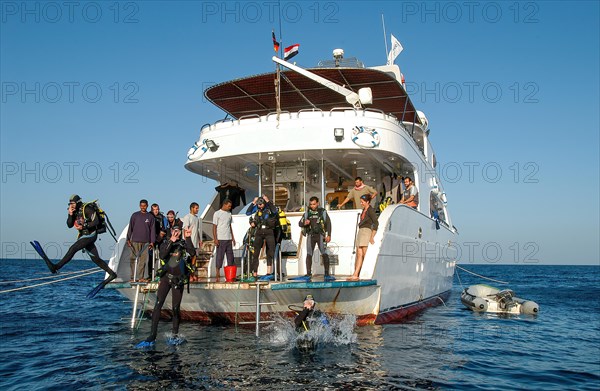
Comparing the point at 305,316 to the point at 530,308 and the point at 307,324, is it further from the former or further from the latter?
the point at 530,308

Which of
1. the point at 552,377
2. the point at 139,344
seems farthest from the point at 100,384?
the point at 552,377

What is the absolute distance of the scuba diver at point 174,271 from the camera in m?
8.88

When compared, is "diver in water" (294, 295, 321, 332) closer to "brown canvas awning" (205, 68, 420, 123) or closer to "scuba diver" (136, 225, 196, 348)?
"scuba diver" (136, 225, 196, 348)

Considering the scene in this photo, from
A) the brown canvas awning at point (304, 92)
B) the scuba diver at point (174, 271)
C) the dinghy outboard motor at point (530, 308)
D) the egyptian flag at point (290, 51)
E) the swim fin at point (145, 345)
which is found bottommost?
the dinghy outboard motor at point (530, 308)

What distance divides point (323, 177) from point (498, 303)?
754 cm

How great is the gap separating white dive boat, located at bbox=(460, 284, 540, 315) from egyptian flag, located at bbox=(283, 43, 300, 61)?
9573mm

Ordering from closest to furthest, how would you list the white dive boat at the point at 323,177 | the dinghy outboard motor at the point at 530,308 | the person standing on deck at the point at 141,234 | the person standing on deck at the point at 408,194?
the white dive boat at the point at 323,177 → the person standing on deck at the point at 141,234 → the person standing on deck at the point at 408,194 → the dinghy outboard motor at the point at 530,308

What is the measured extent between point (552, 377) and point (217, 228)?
266 inches

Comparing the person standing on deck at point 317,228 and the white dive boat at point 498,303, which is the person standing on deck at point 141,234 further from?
the white dive boat at point 498,303

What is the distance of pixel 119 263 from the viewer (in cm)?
1157

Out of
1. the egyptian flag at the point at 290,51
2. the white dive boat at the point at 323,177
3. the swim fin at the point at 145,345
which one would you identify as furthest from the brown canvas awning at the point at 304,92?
the swim fin at the point at 145,345

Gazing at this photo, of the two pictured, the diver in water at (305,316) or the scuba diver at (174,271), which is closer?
the diver in water at (305,316)

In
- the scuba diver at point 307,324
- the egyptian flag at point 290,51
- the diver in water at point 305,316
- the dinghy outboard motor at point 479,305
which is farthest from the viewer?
the dinghy outboard motor at point 479,305

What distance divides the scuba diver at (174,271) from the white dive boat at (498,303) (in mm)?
10446
